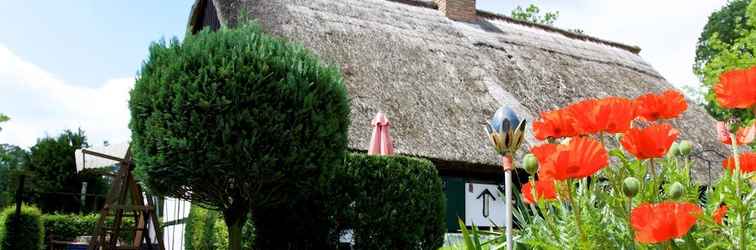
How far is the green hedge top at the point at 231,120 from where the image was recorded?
5438mm

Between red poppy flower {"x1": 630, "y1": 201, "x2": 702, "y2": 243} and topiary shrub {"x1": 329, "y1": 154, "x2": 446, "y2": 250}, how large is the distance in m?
4.86

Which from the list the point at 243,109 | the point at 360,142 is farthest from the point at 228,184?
the point at 360,142

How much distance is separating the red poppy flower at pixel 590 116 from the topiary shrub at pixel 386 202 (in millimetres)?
4584

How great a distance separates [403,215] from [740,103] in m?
4.80

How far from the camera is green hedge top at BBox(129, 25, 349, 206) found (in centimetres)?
544

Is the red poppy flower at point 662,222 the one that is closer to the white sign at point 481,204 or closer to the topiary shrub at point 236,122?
the topiary shrub at point 236,122

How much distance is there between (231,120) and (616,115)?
429cm

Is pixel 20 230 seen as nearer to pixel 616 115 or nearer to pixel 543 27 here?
pixel 543 27

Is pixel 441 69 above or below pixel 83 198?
above

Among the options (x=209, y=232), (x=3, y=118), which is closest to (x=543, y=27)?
(x=209, y=232)

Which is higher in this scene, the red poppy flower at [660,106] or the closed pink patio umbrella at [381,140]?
the closed pink patio umbrella at [381,140]

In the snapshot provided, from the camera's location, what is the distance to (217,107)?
17.9ft

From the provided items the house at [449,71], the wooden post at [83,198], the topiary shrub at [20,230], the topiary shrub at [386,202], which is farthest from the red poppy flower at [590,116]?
the wooden post at [83,198]

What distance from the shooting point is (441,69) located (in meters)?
10.7
